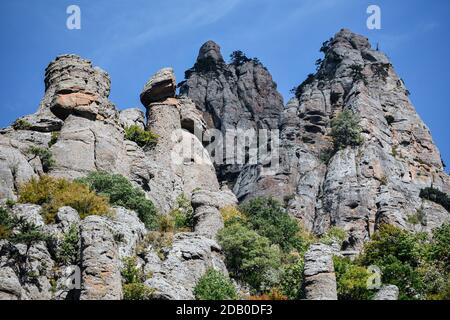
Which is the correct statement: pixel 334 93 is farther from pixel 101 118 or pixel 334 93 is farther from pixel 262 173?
pixel 101 118

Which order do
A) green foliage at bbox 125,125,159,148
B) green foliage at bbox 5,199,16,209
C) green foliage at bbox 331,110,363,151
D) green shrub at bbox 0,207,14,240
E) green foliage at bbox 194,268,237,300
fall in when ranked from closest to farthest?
green foliage at bbox 194,268,237,300 < green shrub at bbox 0,207,14,240 < green foliage at bbox 5,199,16,209 < green foliage at bbox 125,125,159,148 < green foliage at bbox 331,110,363,151

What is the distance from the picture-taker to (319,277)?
105 ft

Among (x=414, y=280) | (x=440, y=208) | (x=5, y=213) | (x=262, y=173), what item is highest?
(x=262, y=173)

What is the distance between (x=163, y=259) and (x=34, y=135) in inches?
731

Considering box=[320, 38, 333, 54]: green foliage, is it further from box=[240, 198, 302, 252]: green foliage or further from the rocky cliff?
box=[240, 198, 302, 252]: green foliage

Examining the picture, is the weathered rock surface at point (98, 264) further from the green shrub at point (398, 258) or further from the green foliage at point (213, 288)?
the green shrub at point (398, 258)

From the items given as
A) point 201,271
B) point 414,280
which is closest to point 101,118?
point 201,271

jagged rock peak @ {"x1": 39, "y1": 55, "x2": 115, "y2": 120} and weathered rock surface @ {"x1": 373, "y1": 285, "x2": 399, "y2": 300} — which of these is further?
jagged rock peak @ {"x1": 39, "y1": 55, "x2": 115, "y2": 120}

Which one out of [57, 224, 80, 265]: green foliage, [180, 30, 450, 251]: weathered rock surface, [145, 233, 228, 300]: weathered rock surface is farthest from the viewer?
[180, 30, 450, 251]: weathered rock surface

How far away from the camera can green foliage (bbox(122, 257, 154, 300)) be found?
30547mm

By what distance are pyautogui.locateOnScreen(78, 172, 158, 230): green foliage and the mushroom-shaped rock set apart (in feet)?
59.0

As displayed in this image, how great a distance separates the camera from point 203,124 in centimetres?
6706

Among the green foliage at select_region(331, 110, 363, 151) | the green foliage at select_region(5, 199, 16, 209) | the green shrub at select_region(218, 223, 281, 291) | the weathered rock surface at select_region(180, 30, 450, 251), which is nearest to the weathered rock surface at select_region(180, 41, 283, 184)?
the weathered rock surface at select_region(180, 30, 450, 251)

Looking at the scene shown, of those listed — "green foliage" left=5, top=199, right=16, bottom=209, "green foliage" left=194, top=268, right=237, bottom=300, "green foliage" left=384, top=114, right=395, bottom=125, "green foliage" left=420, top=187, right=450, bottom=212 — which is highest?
"green foliage" left=384, top=114, right=395, bottom=125
